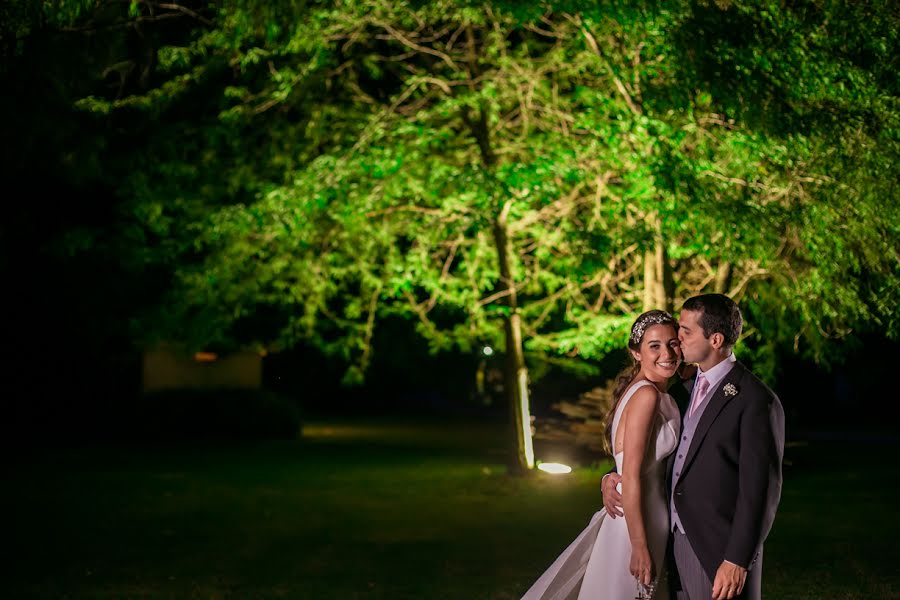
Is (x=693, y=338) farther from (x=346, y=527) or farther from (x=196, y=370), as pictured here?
(x=196, y=370)

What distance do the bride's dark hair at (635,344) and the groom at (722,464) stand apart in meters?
0.23

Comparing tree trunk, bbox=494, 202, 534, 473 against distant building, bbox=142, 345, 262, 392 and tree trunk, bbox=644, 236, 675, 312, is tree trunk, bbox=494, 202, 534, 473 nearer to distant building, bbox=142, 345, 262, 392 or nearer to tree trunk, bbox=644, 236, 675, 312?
tree trunk, bbox=644, 236, 675, 312

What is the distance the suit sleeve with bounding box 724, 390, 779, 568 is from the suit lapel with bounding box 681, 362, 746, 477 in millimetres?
110

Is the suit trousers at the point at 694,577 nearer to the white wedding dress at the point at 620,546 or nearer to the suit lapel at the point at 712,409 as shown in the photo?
the white wedding dress at the point at 620,546

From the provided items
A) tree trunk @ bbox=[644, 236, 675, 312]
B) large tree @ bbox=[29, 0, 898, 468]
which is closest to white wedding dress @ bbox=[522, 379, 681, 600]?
large tree @ bbox=[29, 0, 898, 468]

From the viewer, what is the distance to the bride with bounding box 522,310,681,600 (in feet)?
15.9

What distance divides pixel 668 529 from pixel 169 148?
55.3 ft

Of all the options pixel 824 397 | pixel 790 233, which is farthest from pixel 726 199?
pixel 824 397

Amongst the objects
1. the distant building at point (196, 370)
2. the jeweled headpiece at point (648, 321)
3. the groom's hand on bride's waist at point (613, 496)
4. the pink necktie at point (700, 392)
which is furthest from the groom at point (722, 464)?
the distant building at point (196, 370)

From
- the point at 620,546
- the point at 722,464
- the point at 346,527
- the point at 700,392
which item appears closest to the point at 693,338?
the point at 700,392

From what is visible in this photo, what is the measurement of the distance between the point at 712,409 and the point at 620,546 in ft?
3.06

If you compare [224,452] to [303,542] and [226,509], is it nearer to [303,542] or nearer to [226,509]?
[226,509]

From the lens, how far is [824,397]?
4722 cm

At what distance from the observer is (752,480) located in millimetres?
4582
